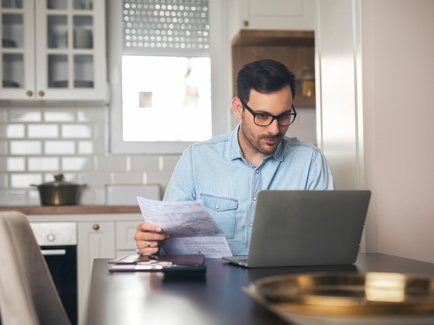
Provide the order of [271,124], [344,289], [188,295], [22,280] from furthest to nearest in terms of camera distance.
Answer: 1. [271,124]
2. [22,280]
3. [188,295]
4. [344,289]

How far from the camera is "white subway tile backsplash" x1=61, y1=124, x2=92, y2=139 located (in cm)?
448

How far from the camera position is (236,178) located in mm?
2451

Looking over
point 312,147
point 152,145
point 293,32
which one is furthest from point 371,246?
point 152,145

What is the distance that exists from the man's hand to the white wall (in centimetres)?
89

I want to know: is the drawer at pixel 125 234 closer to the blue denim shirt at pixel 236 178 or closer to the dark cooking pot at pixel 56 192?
the dark cooking pot at pixel 56 192

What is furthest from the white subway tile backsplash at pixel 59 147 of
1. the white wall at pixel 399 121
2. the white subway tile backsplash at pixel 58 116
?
the white wall at pixel 399 121

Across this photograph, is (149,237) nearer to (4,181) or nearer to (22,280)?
(22,280)

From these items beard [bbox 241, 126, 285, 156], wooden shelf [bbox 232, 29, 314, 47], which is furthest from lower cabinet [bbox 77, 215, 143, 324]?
beard [bbox 241, 126, 285, 156]

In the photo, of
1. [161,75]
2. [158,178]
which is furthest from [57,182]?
[161,75]

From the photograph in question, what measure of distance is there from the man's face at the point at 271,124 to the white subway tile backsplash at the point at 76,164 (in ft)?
7.36

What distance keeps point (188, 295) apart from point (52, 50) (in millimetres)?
3183

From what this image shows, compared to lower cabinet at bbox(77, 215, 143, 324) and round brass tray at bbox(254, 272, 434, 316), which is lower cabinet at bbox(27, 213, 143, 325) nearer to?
lower cabinet at bbox(77, 215, 143, 324)

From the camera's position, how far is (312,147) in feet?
8.30

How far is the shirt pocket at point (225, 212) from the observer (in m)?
2.40
